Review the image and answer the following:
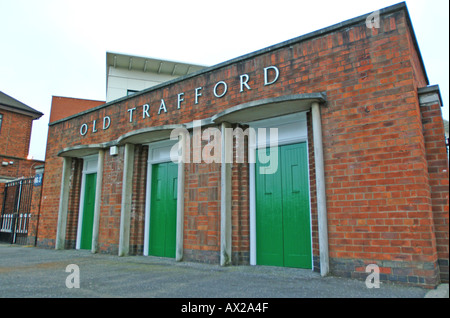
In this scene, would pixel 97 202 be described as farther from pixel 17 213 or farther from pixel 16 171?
pixel 16 171

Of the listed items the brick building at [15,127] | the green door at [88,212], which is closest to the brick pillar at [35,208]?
the green door at [88,212]

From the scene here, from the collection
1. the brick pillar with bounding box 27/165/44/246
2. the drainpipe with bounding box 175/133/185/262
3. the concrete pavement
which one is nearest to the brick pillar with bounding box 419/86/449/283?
the concrete pavement

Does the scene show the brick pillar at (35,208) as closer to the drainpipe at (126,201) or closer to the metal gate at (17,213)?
the metal gate at (17,213)

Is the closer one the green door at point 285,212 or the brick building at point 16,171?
the green door at point 285,212

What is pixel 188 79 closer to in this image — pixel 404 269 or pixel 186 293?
pixel 186 293

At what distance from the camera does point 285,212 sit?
518cm

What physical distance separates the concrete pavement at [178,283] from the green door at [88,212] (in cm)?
275

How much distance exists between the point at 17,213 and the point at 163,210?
7098 millimetres

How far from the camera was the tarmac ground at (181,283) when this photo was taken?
10.9 ft

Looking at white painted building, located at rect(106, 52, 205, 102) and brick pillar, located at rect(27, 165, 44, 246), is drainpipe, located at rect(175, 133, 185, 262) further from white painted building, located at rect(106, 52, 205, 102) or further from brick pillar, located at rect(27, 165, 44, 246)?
white painted building, located at rect(106, 52, 205, 102)

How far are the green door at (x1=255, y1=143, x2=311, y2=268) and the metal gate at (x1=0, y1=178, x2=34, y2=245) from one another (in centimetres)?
845

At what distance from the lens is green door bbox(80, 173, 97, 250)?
27.6ft

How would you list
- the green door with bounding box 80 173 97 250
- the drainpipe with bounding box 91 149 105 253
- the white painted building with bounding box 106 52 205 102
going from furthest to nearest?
the white painted building with bounding box 106 52 205 102 < the green door with bounding box 80 173 97 250 < the drainpipe with bounding box 91 149 105 253

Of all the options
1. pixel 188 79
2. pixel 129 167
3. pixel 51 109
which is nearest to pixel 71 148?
pixel 129 167
